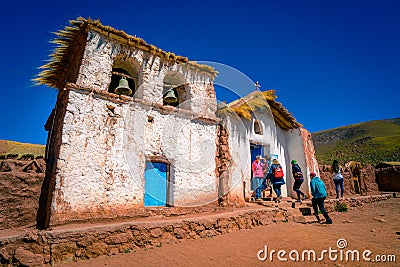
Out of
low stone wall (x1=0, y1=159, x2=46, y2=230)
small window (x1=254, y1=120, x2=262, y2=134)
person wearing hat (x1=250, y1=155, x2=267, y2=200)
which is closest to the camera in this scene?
low stone wall (x1=0, y1=159, x2=46, y2=230)

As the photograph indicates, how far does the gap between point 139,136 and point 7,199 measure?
3.65 m

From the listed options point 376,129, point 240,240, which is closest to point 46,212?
point 240,240

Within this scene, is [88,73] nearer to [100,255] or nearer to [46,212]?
[46,212]

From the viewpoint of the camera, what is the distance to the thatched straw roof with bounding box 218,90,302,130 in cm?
1033

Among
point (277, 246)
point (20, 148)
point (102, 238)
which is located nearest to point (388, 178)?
point (277, 246)

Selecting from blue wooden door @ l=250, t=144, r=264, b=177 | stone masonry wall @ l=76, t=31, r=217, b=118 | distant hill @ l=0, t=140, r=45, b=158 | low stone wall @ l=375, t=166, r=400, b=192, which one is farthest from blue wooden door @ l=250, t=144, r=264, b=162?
distant hill @ l=0, t=140, r=45, b=158

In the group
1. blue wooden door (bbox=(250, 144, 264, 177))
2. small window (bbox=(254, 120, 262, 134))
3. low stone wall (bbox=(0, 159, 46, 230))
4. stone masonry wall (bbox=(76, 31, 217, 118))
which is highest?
stone masonry wall (bbox=(76, 31, 217, 118))

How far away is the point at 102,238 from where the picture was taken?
16.1 feet

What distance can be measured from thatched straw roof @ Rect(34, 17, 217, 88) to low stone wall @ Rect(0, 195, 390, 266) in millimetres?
5966

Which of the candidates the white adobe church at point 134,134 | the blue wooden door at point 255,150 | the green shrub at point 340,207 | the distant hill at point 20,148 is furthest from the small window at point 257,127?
the distant hill at point 20,148

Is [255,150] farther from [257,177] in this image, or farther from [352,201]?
[352,201]

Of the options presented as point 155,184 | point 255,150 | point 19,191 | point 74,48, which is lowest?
point 19,191

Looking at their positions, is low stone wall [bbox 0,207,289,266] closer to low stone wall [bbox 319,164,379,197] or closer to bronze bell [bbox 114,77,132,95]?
bronze bell [bbox 114,77,132,95]

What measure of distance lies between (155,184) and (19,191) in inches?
142
